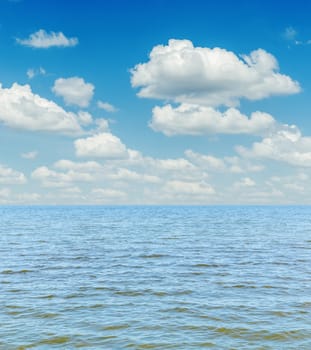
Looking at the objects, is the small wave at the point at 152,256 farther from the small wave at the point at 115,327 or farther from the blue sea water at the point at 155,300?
the small wave at the point at 115,327

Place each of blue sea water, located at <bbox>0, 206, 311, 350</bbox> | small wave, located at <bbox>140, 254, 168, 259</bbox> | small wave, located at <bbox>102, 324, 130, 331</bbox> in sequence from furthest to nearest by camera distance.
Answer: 1. small wave, located at <bbox>140, 254, 168, 259</bbox>
2. small wave, located at <bbox>102, 324, 130, 331</bbox>
3. blue sea water, located at <bbox>0, 206, 311, 350</bbox>

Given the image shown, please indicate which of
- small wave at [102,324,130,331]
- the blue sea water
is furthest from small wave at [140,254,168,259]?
small wave at [102,324,130,331]

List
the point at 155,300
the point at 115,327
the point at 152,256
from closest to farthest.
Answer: the point at 115,327
the point at 155,300
the point at 152,256

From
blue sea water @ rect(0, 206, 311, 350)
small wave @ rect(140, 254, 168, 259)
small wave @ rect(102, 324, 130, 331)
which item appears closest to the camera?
blue sea water @ rect(0, 206, 311, 350)

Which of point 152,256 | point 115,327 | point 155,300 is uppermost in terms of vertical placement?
point 152,256

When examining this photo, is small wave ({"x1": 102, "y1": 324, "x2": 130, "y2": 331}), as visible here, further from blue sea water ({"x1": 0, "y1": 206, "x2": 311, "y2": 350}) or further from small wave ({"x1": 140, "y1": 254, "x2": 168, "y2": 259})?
small wave ({"x1": 140, "y1": 254, "x2": 168, "y2": 259})

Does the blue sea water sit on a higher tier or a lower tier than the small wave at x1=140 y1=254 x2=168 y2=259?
lower

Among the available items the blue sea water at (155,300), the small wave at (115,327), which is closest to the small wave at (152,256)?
the blue sea water at (155,300)

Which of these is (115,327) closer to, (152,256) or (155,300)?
(155,300)

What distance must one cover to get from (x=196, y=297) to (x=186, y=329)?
19.1 ft

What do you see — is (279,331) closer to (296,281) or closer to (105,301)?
(105,301)

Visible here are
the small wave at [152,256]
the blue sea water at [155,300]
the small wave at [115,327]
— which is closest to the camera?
the blue sea water at [155,300]

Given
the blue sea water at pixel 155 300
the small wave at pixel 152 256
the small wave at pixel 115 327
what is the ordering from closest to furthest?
1. the blue sea water at pixel 155 300
2. the small wave at pixel 115 327
3. the small wave at pixel 152 256

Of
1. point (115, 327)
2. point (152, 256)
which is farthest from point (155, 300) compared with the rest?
point (152, 256)
